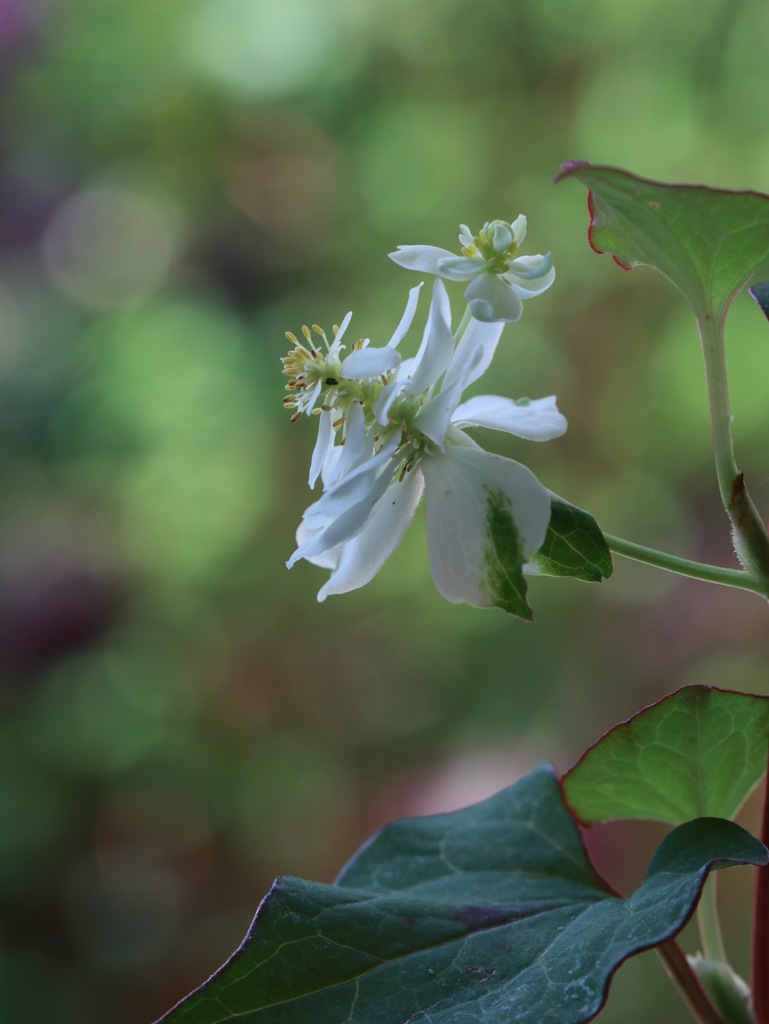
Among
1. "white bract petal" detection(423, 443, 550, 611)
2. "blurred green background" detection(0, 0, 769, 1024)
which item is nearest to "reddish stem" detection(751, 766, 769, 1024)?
"white bract petal" detection(423, 443, 550, 611)

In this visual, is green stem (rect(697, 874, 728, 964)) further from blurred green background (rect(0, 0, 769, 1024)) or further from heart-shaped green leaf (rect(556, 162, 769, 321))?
blurred green background (rect(0, 0, 769, 1024))

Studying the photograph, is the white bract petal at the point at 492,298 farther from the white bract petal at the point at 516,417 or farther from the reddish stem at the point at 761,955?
the reddish stem at the point at 761,955

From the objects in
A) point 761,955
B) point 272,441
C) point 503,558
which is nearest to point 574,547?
point 503,558

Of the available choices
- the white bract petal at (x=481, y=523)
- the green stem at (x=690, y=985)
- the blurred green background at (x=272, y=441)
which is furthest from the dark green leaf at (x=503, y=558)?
the blurred green background at (x=272, y=441)

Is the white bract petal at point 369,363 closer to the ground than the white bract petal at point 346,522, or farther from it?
farther from it

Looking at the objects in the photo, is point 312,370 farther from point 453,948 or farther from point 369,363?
point 453,948

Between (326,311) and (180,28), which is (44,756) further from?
(180,28)
